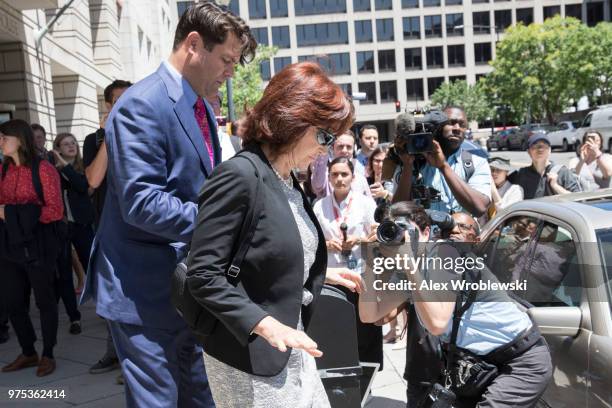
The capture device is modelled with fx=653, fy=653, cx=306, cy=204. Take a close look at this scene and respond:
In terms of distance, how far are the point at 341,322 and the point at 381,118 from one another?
72.2m

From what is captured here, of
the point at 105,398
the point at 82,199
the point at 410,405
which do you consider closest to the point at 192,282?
the point at 410,405

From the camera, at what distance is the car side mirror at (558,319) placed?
3250 millimetres

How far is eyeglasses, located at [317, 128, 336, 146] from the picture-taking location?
2.09 metres

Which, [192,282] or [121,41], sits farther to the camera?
[121,41]

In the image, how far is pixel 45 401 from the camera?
466 cm

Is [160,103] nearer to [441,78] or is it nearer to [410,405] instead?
[410,405]

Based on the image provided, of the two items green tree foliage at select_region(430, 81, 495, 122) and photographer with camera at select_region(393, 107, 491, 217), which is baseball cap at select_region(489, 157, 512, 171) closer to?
photographer with camera at select_region(393, 107, 491, 217)

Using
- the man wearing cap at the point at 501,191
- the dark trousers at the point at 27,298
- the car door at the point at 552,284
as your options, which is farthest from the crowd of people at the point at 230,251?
Result: the man wearing cap at the point at 501,191

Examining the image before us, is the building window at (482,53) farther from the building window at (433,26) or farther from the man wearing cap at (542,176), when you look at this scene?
the man wearing cap at (542,176)

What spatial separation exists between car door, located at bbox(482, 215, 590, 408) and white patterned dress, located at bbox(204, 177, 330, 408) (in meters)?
1.64

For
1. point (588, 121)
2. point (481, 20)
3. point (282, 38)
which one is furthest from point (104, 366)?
point (481, 20)

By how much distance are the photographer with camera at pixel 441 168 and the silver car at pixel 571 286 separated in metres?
0.45

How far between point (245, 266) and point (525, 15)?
3038 inches

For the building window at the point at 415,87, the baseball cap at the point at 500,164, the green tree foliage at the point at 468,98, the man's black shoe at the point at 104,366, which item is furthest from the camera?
the building window at the point at 415,87
